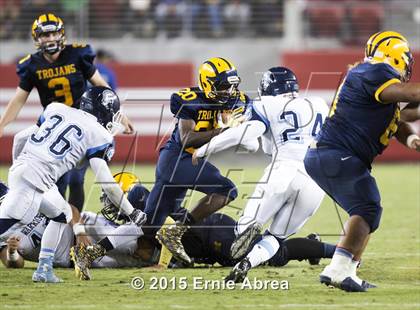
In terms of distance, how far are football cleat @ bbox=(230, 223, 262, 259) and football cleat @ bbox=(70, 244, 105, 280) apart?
947 millimetres

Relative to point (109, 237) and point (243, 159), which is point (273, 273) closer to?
point (109, 237)

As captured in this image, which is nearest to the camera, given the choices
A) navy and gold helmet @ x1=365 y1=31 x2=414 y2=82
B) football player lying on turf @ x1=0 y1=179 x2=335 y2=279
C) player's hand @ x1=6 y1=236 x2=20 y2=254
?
navy and gold helmet @ x1=365 y1=31 x2=414 y2=82

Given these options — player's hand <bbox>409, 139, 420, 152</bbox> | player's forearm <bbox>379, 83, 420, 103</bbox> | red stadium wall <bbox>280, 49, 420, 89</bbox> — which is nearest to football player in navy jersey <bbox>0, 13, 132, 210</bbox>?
player's hand <bbox>409, 139, 420, 152</bbox>

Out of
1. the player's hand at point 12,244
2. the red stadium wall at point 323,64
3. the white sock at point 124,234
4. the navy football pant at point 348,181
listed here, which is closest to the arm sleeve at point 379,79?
the navy football pant at point 348,181

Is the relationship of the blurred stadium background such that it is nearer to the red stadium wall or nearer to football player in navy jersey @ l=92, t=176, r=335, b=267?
the red stadium wall

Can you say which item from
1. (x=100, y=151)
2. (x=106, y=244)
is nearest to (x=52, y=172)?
(x=100, y=151)

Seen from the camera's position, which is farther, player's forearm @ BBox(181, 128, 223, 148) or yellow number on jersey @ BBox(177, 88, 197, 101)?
yellow number on jersey @ BBox(177, 88, 197, 101)

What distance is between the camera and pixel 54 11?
16.6 meters

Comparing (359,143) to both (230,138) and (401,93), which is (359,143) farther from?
(230,138)

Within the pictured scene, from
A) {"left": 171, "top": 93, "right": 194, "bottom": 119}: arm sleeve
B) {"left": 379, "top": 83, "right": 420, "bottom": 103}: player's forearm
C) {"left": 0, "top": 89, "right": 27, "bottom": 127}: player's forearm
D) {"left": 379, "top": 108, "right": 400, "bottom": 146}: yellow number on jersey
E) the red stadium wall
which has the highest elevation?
{"left": 379, "top": 83, "right": 420, "bottom": 103}: player's forearm

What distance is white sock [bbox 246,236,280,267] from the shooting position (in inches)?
243

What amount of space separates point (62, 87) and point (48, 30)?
51 centimetres

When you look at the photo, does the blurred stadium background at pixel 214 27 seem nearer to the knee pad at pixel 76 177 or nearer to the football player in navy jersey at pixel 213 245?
the knee pad at pixel 76 177

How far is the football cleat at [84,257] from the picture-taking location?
6508 millimetres
